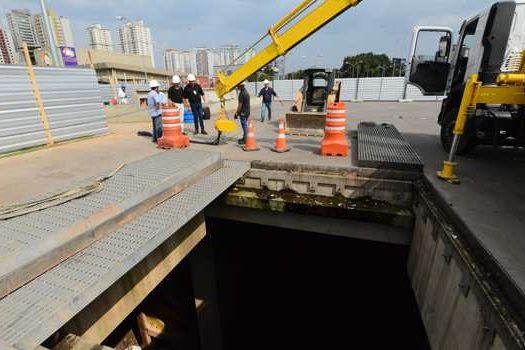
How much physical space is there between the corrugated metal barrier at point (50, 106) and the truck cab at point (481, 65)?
8.93m

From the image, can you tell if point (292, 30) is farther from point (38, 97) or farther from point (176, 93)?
point (38, 97)

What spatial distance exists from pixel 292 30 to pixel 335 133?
2.73m

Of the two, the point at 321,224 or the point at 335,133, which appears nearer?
the point at 321,224

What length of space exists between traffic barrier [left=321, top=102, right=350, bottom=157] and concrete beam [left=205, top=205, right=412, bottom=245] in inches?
63.0

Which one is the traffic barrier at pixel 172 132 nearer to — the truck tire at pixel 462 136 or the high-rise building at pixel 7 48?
the truck tire at pixel 462 136

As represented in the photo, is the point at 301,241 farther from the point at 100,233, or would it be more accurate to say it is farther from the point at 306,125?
the point at 100,233

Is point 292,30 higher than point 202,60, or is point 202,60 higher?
point 202,60

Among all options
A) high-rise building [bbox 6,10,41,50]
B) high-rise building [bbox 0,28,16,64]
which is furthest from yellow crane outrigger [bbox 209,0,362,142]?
Result: high-rise building [bbox 0,28,16,64]

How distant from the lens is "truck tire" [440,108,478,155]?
5.12m

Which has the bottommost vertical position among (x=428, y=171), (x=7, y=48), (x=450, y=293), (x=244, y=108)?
(x=450, y=293)

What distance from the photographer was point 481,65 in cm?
466

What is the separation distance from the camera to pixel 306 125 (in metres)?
8.50

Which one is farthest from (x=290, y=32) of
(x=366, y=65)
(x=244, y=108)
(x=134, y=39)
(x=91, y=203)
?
(x=134, y=39)

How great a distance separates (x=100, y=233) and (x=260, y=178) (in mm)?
2859
